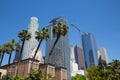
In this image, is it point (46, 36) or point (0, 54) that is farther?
point (0, 54)

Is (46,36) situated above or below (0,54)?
above

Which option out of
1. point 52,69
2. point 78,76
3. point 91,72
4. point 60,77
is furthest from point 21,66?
point 91,72

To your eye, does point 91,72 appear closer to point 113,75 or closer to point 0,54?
point 113,75

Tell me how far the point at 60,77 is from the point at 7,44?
117981mm

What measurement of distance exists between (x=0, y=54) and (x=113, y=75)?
43.5m

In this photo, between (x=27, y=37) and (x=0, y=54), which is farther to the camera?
(x=0, y=54)

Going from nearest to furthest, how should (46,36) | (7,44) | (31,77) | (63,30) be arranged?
(31,77) → (63,30) → (46,36) → (7,44)

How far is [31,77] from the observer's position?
46562 millimetres

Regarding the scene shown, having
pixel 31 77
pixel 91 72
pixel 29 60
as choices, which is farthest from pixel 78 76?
pixel 29 60

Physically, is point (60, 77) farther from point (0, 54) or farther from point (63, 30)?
point (63, 30)

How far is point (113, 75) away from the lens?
66.8m

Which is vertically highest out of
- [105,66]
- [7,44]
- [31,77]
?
[7,44]

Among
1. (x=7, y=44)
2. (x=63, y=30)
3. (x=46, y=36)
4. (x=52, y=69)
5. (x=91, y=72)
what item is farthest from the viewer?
(x=52, y=69)

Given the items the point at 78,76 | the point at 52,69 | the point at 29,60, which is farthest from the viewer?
the point at 52,69
